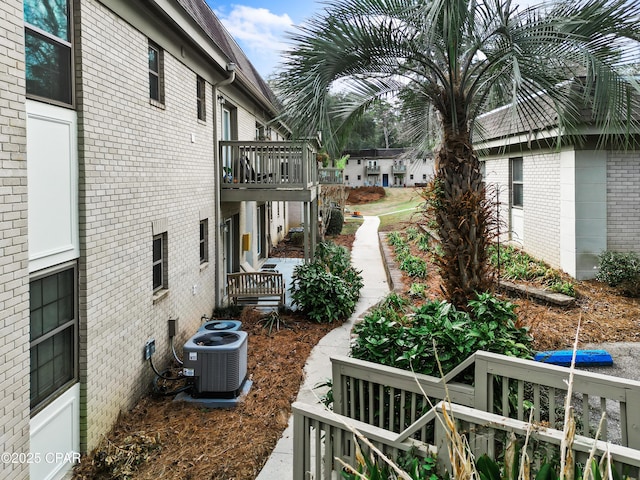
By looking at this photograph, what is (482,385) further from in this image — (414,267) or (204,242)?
(414,267)

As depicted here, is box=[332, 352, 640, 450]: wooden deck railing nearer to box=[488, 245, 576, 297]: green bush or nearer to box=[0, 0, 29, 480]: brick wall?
→ box=[0, 0, 29, 480]: brick wall

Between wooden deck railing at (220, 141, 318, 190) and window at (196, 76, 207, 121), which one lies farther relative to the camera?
wooden deck railing at (220, 141, 318, 190)

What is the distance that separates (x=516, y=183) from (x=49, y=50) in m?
14.7

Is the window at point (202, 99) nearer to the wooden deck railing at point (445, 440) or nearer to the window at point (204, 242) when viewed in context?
the window at point (204, 242)

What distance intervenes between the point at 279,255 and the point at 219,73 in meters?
9.91

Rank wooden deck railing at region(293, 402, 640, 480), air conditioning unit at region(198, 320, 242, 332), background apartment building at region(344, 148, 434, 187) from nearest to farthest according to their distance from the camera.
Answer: wooden deck railing at region(293, 402, 640, 480) → air conditioning unit at region(198, 320, 242, 332) → background apartment building at region(344, 148, 434, 187)

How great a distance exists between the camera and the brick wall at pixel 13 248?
153 inches

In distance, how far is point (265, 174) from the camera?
11594 mm

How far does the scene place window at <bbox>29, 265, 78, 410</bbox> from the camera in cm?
455

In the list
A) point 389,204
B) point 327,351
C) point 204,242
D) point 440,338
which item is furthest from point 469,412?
point 389,204

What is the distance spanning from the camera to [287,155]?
11688 mm

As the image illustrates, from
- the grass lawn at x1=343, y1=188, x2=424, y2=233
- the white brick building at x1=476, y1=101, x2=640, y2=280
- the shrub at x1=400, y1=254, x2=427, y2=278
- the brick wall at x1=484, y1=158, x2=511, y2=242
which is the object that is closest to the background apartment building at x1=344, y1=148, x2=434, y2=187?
the grass lawn at x1=343, y1=188, x2=424, y2=233

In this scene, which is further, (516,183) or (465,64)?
(516,183)

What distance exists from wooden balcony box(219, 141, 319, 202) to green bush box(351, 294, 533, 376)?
6751 mm
